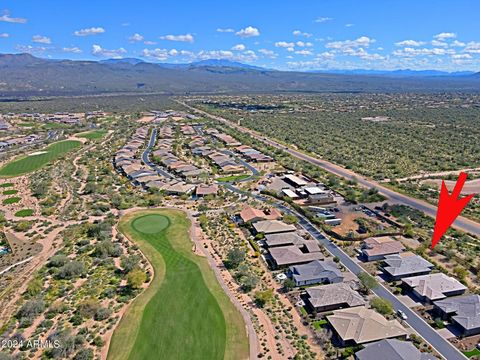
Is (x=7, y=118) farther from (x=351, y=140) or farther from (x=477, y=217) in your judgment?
(x=477, y=217)

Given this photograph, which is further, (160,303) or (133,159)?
(133,159)

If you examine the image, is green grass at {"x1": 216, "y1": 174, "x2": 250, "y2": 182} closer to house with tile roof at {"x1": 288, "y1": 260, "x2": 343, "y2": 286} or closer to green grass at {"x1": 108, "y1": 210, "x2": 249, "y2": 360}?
green grass at {"x1": 108, "y1": 210, "x2": 249, "y2": 360}

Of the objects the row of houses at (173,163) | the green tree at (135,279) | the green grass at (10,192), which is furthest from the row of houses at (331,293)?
the green grass at (10,192)

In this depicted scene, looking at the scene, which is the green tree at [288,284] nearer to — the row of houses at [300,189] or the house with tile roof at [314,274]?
the house with tile roof at [314,274]

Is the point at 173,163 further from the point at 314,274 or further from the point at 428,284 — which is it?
the point at 428,284

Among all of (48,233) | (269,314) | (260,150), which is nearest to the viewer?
(269,314)

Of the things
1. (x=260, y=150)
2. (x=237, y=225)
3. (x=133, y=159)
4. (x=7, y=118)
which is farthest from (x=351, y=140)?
(x=7, y=118)
